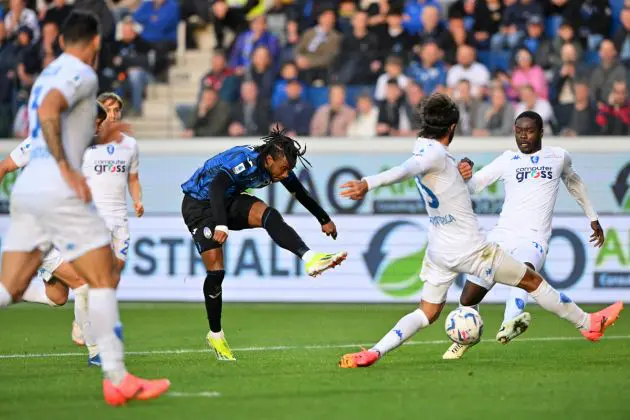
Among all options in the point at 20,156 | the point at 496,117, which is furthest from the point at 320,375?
the point at 496,117

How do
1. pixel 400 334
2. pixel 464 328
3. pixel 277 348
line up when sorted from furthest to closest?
pixel 277 348 < pixel 464 328 < pixel 400 334

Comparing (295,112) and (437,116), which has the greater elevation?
(437,116)

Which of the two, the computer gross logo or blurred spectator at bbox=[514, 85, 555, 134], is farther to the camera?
blurred spectator at bbox=[514, 85, 555, 134]

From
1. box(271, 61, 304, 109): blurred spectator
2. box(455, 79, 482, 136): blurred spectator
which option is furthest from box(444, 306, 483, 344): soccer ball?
box(271, 61, 304, 109): blurred spectator

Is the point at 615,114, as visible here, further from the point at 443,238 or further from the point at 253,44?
the point at 443,238

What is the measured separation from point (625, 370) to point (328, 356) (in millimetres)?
2743

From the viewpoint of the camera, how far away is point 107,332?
25.2 ft

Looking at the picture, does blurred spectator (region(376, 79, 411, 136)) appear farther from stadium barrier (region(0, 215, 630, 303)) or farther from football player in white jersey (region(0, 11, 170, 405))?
football player in white jersey (region(0, 11, 170, 405))

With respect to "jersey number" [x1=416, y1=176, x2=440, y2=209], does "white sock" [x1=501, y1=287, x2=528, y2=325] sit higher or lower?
lower

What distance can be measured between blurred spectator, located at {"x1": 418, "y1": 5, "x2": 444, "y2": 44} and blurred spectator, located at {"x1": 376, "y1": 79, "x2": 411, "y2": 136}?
141 cm

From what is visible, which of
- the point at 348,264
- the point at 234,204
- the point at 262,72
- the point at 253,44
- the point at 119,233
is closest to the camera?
the point at 234,204

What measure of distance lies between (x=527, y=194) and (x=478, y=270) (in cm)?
188

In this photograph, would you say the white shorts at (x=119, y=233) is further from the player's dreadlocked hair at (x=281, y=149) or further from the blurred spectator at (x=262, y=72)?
the blurred spectator at (x=262, y=72)

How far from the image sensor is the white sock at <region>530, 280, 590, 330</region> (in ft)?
33.5
